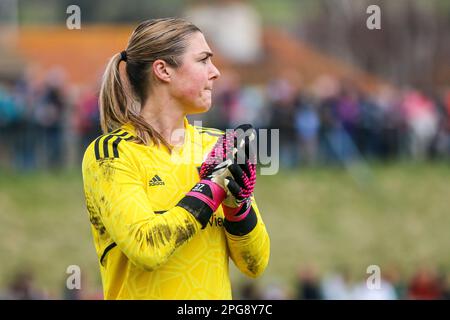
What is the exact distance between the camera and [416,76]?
3703cm

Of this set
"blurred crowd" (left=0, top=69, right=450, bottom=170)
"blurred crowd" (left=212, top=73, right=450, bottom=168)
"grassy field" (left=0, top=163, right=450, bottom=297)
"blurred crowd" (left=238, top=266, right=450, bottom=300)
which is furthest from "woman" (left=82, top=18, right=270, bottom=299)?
"blurred crowd" (left=212, top=73, right=450, bottom=168)

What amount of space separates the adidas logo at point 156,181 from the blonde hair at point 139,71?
0.15m

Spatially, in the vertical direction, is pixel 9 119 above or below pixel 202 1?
below

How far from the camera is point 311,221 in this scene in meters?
18.2

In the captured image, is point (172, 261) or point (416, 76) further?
point (416, 76)

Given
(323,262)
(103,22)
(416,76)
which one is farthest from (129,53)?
(103,22)

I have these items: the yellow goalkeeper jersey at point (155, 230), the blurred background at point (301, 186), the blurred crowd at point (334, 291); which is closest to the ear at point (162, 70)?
the yellow goalkeeper jersey at point (155, 230)

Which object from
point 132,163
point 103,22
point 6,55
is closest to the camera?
point 132,163

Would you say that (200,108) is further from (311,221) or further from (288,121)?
(311,221)

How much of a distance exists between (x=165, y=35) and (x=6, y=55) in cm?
1836

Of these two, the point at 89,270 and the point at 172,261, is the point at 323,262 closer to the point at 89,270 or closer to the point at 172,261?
the point at 89,270

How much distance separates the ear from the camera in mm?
3975

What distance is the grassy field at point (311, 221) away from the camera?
634 inches

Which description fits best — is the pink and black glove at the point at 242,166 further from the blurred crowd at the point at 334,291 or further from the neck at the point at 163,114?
the blurred crowd at the point at 334,291
